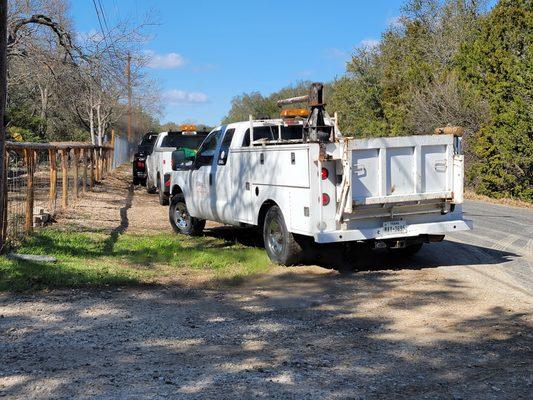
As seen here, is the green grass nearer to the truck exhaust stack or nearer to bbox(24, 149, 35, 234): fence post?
bbox(24, 149, 35, 234): fence post

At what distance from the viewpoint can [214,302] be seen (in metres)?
7.66

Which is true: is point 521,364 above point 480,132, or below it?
below

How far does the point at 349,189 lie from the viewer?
27.6 feet

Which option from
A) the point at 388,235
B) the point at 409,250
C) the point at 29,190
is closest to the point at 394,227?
the point at 388,235

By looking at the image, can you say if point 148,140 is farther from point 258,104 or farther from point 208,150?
point 258,104

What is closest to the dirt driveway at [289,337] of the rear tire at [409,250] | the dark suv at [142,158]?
the rear tire at [409,250]

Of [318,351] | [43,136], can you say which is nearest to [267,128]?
[318,351]

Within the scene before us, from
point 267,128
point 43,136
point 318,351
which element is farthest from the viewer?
point 43,136

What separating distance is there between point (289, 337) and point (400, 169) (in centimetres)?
344

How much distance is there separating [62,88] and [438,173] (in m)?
15.8

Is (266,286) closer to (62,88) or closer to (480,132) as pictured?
(62,88)

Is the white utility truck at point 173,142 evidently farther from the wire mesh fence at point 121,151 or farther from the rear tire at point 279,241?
the wire mesh fence at point 121,151

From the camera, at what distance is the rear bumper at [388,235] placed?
8500 millimetres

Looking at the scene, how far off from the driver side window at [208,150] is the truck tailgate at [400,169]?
380cm
